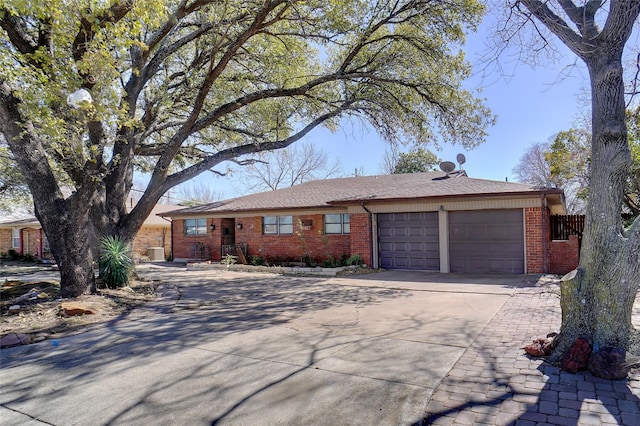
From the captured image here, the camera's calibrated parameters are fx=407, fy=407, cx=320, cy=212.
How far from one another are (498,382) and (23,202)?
27.8 metres

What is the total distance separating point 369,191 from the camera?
16.2 metres

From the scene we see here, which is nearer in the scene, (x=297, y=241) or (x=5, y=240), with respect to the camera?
(x=297, y=241)

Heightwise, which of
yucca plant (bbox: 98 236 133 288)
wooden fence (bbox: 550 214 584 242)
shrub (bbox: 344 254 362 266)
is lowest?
shrub (bbox: 344 254 362 266)

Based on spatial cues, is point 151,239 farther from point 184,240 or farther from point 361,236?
point 361,236

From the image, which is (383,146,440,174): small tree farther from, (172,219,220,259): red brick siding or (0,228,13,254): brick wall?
(0,228,13,254): brick wall

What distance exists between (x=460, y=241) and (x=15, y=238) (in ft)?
91.6

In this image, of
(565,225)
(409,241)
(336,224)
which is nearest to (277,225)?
(336,224)

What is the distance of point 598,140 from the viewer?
14.3 feet

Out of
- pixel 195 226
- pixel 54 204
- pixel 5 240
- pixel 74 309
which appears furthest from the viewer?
pixel 5 240

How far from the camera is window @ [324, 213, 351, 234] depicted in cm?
1563

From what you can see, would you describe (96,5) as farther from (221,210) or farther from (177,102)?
(221,210)

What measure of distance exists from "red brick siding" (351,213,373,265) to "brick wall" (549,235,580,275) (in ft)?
18.1

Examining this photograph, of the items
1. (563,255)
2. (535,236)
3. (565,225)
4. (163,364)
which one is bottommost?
(163,364)

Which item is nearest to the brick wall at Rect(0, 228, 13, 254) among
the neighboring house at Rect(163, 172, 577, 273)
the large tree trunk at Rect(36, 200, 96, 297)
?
the neighboring house at Rect(163, 172, 577, 273)
